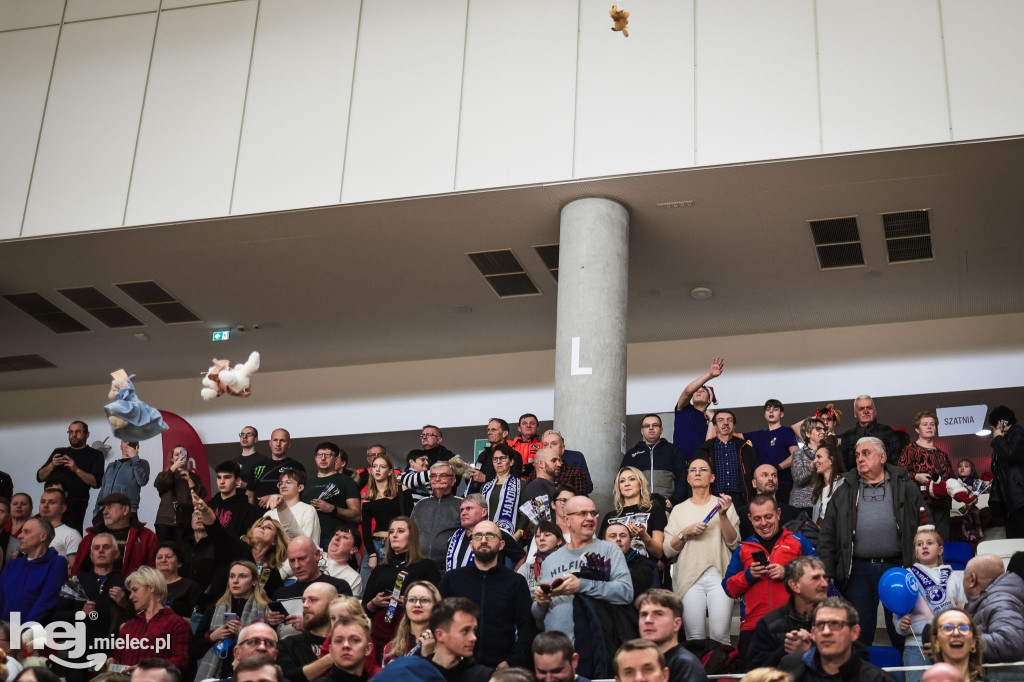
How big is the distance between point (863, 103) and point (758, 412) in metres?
5.11

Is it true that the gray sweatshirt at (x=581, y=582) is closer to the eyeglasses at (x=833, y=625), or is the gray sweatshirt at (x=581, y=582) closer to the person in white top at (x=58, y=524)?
the eyeglasses at (x=833, y=625)

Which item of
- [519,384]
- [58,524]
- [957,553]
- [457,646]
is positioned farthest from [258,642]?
[519,384]

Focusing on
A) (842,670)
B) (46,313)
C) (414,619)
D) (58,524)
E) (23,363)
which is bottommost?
(842,670)

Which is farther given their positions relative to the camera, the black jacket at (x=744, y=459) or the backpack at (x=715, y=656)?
the black jacket at (x=744, y=459)

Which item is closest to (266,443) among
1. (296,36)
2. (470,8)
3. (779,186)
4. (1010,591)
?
(296,36)

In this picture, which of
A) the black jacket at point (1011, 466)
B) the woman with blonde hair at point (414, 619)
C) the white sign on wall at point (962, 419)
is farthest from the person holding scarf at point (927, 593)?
the white sign on wall at point (962, 419)

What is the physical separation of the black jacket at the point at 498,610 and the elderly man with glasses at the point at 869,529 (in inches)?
82.5

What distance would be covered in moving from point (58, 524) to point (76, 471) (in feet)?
6.37

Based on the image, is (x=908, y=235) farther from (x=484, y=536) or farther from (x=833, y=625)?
(x=833, y=625)

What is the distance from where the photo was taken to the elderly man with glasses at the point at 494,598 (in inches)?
246

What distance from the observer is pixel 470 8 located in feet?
35.6

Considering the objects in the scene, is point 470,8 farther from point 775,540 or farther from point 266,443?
point 266,443

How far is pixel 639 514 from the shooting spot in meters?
7.48

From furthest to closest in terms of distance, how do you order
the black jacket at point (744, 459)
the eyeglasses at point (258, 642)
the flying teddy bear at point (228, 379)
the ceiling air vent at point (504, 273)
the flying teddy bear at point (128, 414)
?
the ceiling air vent at point (504, 273), the black jacket at point (744, 459), the eyeglasses at point (258, 642), the flying teddy bear at point (228, 379), the flying teddy bear at point (128, 414)
